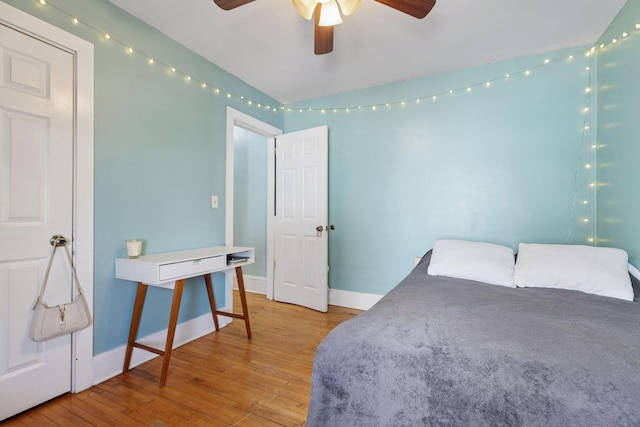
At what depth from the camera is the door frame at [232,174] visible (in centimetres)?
284

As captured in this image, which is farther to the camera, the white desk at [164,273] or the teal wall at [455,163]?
the teal wall at [455,163]

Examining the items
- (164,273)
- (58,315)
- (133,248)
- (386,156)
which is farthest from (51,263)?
(386,156)

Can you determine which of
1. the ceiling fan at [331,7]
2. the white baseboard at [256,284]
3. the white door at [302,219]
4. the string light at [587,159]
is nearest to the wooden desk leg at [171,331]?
the white door at [302,219]

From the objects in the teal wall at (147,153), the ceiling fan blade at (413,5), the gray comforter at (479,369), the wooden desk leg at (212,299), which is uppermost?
the ceiling fan blade at (413,5)

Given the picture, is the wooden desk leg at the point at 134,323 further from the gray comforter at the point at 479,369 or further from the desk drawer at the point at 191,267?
the gray comforter at the point at 479,369

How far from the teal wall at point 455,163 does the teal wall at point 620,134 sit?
152mm

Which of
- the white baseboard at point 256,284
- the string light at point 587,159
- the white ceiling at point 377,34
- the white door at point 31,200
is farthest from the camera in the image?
the white baseboard at point 256,284

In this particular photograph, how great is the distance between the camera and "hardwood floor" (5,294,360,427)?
152 cm

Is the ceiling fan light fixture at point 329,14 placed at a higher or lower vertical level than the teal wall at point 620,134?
higher

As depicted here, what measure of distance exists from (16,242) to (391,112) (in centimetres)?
309

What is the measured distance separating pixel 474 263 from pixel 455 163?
1.17 metres

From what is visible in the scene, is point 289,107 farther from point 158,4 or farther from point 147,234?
point 147,234

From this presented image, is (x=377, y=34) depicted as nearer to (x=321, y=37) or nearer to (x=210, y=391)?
(x=321, y=37)

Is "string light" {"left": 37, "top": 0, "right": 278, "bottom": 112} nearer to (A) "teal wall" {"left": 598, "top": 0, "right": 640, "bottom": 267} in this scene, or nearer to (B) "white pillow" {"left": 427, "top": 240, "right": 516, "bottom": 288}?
(B) "white pillow" {"left": 427, "top": 240, "right": 516, "bottom": 288}
